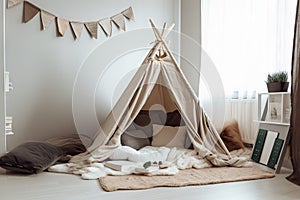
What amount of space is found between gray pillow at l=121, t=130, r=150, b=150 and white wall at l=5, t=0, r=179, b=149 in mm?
675

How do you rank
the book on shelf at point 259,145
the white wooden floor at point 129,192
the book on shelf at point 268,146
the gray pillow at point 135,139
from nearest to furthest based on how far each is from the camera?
the white wooden floor at point 129,192
the book on shelf at point 268,146
the book on shelf at point 259,145
the gray pillow at point 135,139

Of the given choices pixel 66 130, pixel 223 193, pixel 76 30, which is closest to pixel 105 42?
pixel 76 30

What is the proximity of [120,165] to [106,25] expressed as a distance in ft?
6.63

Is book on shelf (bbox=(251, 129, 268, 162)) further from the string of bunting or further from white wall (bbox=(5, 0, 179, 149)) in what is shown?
the string of bunting

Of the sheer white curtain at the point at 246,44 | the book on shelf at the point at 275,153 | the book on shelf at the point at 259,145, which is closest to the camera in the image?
the book on shelf at the point at 275,153

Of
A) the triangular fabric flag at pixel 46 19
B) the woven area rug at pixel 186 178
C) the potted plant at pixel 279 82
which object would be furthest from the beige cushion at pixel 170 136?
the triangular fabric flag at pixel 46 19

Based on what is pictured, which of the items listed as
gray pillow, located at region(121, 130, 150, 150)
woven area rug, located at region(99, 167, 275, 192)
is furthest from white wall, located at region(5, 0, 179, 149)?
woven area rug, located at region(99, 167, 275, 192)

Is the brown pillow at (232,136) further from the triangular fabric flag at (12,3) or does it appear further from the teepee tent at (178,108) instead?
the triangular fabric flag at (12,3)

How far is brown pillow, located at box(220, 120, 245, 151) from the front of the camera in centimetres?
400

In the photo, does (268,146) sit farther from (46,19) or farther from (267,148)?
(46,19)

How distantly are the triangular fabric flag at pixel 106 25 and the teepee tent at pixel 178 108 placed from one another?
37.0 inches

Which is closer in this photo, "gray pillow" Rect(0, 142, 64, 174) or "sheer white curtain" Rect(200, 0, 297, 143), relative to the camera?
"gray pillow" Rect(0, 142, 64, 174)

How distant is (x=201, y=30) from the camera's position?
15.2ft

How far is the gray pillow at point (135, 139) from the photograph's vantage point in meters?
3.69
